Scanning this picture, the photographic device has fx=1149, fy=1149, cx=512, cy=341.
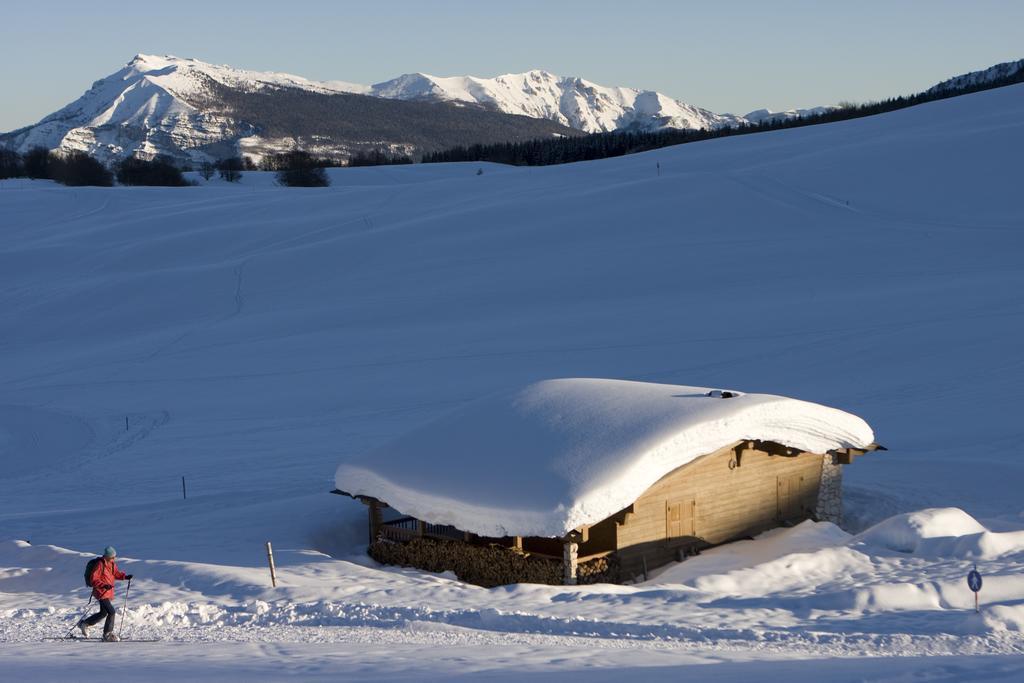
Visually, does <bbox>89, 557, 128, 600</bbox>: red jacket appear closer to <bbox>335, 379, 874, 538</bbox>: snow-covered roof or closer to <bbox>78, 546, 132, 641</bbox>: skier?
<bbox>78, 546, 132, 641</bbox>: skier

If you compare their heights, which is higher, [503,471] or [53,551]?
[503,471]

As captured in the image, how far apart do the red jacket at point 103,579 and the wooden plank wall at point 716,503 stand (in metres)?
7.54

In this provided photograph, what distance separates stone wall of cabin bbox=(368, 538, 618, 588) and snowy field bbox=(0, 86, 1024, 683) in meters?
0.63

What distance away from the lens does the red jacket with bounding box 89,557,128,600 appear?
44.1 feet

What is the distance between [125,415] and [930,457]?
21249mm

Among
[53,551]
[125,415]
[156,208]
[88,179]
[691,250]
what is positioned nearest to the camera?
[53,551]

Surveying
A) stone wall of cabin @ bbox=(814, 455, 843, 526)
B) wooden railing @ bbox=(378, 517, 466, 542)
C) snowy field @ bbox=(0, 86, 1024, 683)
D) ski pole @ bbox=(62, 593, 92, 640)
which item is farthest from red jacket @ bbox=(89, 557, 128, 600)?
stone wall of cabin @ bbox=(814, 455, 843, 526)

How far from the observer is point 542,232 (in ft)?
166

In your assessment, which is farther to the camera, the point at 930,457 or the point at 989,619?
the point at 930,457

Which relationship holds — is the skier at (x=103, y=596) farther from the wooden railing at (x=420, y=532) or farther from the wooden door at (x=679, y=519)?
the wooden door at (x=679, y=519)

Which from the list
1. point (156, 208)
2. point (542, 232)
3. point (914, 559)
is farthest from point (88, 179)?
point (914, 559)

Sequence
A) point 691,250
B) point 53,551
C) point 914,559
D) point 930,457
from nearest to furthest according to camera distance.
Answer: point 914,559 → point 53,551 → point 930,457 → point 691,250

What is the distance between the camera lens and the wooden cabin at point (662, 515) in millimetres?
17344

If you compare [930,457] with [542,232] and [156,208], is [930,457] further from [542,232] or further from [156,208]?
[156,208]
